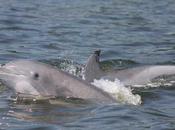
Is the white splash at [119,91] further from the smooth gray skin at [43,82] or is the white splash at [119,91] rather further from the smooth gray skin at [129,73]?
the smooth gray skin at [43,82]

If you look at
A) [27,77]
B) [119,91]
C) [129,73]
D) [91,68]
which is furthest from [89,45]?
[27,77]

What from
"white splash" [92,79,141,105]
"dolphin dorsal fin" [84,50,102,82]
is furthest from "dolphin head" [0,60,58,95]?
"dolphin dorsal fin" [84,50,102,82]

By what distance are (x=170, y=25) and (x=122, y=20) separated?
1780 mm

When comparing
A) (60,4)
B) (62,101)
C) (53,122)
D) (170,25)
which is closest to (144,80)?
(62,101)

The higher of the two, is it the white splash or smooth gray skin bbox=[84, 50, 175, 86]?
smooth gray skin bbox=[84, 50, 175, 86]

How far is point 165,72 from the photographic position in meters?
15.4

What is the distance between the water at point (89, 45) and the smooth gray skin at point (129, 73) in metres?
0.91

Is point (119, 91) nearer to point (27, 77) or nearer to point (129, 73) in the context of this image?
point (27, 77)

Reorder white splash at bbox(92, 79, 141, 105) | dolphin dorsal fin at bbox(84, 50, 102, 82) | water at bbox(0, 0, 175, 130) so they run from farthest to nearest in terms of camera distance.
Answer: dolphin dorsal fin at bbox(84, 50, 102, 82), white splash at bbox(92, 79, 141, 105), water at bbox(0, 0, 175, 130)

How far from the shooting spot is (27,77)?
38.0ft

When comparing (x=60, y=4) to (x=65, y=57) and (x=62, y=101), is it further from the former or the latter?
(x=62, y=101)

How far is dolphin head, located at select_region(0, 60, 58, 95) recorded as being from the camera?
11.5 meters

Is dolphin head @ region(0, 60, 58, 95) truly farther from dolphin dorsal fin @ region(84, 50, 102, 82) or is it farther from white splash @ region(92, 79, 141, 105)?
dolphin dorsal fin @ region(84, 50, 102, 82)

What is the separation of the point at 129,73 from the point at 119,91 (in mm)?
2292
